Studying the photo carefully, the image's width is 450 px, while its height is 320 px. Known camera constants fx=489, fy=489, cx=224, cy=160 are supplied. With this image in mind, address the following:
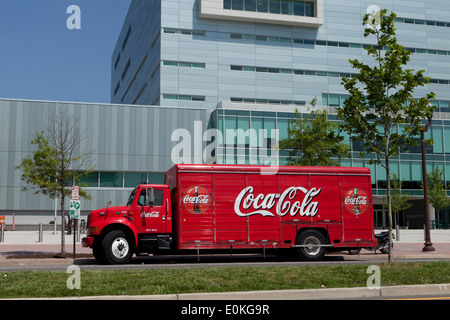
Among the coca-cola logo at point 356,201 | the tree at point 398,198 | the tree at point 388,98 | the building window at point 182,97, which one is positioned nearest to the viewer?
the tree at point 388,98

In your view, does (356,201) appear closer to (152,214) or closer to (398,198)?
(152,214)

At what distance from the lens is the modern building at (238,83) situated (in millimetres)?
51406

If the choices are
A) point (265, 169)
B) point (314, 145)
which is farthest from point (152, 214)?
point (314, 145)

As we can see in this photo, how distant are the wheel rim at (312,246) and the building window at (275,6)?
151 ft

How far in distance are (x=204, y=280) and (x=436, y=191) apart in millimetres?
49806

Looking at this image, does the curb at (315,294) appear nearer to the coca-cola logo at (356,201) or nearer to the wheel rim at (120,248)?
the wheel rim at (120,248)

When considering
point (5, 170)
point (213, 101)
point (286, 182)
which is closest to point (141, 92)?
point (213, 101)

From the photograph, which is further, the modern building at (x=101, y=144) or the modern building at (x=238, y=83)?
the modern building at (x=238, y=83)

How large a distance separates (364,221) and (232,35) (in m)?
44.9

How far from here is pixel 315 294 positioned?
31.1 ft

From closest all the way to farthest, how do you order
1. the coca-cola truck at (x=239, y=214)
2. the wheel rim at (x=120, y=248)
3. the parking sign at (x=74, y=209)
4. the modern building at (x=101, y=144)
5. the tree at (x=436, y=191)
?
1. the wheel rim at (x=120, y=248)
2. the coca-cola truck at (x=239, y=214)
3. the parking sign at (x=74, y=209)
4. the modern building at (x=101, y=144)
5. the tree at (x=436, y=191)

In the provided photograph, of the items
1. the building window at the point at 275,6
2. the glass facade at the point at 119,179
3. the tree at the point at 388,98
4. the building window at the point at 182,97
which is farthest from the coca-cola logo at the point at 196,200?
the building window at the point at 275,6

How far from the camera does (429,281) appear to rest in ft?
35.2

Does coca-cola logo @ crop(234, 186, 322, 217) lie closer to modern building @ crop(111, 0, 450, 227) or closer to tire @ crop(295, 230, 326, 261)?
tire @ crop(295, 230, 326, 261)
